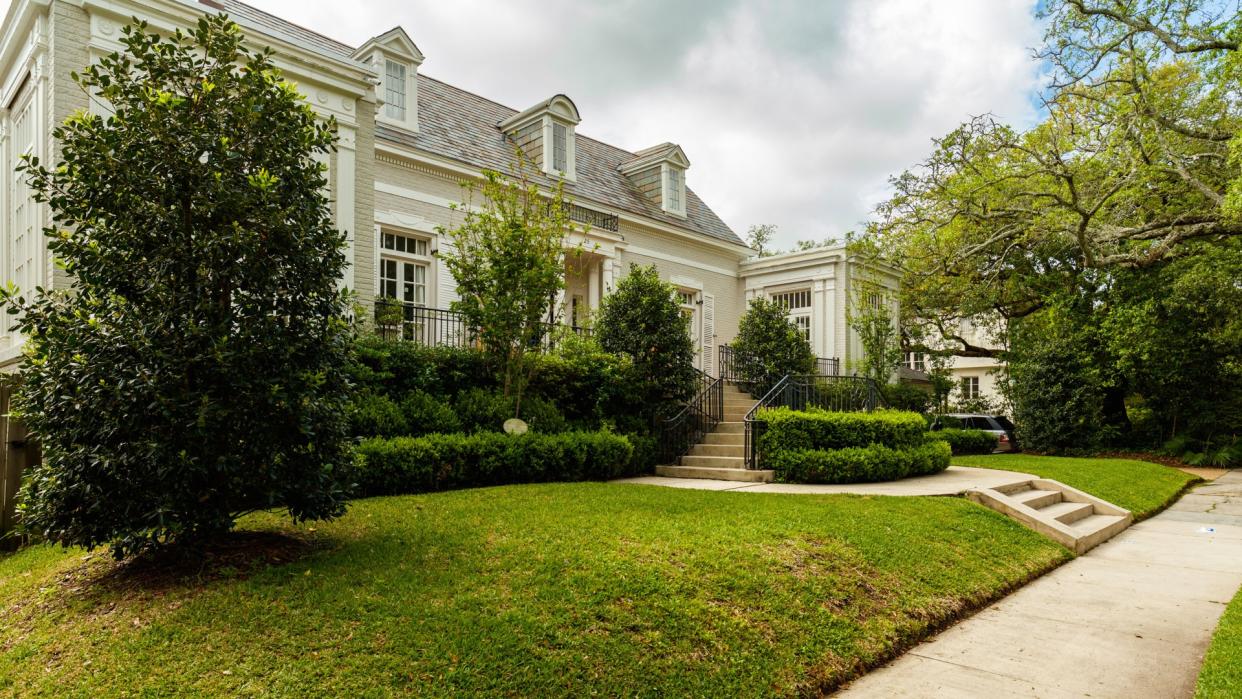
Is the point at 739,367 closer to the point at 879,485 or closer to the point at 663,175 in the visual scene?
the point at 663,175

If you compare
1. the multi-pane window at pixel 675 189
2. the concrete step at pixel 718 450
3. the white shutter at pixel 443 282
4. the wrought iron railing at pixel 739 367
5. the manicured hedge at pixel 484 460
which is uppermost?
the multi-pane window at pixel 675 189

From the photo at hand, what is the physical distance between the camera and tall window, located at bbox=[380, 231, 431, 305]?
12844 mm

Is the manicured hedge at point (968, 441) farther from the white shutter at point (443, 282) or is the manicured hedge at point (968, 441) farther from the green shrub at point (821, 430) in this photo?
the white shutter at point (443, 282)

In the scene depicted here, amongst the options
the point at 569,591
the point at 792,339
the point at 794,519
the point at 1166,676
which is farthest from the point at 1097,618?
the point at 792,339

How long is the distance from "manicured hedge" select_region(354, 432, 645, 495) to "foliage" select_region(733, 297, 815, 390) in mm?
6768

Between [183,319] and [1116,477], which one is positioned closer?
[183,319]

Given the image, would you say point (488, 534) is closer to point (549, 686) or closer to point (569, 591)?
point (569, 591)

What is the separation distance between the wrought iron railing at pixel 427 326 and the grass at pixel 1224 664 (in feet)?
Answer: 25.8

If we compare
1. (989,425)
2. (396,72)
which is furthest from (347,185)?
(989,425)

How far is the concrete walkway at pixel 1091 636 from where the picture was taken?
3887 millimetres

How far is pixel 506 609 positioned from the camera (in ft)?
12.8

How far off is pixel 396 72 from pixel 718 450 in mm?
9836

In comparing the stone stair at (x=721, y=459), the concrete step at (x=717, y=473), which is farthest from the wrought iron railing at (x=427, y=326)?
the stone stair at (x=721, y=459)

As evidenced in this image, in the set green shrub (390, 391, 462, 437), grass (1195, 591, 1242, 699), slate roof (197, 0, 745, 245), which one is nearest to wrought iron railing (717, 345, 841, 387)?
slate roof (197, 0, 745, 245)
